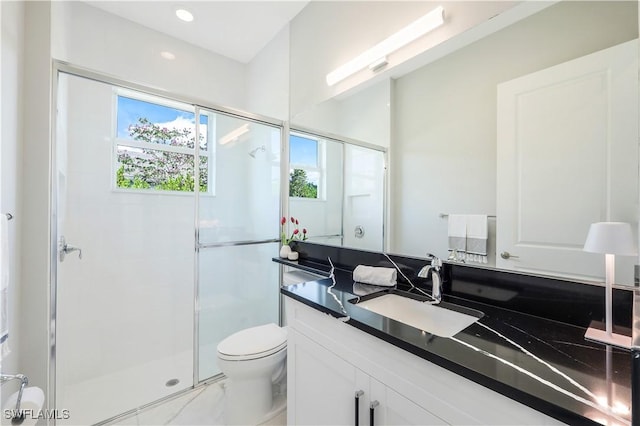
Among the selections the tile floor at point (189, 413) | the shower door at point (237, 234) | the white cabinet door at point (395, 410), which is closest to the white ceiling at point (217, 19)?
the shower door at point (237, 234)

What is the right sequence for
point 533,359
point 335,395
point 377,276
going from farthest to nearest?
1. point 377,276
2. point 335,395
3. point 533,359

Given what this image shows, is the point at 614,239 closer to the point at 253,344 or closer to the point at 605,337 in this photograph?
the point at 605,337

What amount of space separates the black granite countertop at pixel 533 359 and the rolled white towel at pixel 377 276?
365 millimetres

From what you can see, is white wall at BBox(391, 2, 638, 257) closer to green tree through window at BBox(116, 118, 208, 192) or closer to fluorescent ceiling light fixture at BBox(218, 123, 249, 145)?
fluorescent ceiling light fixture at BBox(218, 123, 249, 145)

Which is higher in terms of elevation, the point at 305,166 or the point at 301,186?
the point at 305,166

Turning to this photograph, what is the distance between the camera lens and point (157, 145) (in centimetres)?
241

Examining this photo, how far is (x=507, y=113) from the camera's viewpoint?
1.10 metres

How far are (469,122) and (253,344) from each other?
1638mm

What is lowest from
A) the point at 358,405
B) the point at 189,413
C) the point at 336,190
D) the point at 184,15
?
the point at 189,413

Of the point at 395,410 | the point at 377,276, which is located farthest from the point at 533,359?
the point at 377,276

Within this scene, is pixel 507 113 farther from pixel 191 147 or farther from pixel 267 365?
pixel 191 147

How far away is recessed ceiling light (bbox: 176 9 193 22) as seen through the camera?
6.84 ft

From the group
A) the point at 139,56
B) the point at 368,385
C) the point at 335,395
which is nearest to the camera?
the point at 368,385

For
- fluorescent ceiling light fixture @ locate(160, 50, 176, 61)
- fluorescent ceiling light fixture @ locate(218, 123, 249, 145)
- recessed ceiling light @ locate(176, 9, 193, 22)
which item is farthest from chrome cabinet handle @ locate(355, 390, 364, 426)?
fluorescent ceiling light fixture @ locate(160, 50, 176, 61)
